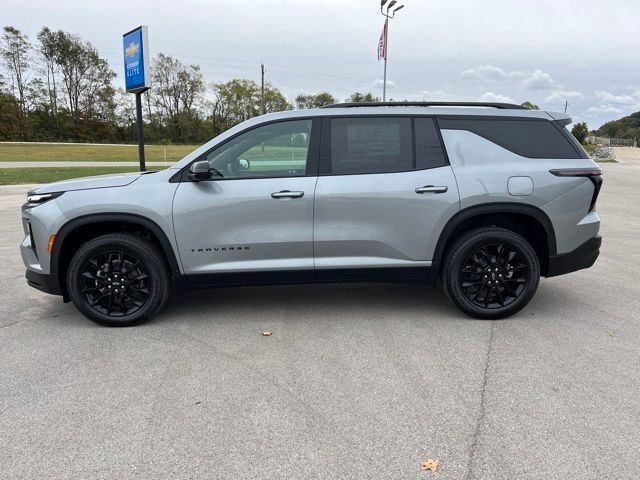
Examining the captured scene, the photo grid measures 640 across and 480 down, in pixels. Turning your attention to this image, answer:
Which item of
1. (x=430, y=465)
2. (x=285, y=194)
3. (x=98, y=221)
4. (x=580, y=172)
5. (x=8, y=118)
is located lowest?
(x=430, y=465)

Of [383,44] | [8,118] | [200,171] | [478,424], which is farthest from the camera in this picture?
[8,118]

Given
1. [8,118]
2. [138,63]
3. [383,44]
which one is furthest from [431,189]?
[8,118]

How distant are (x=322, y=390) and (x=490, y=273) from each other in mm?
1979

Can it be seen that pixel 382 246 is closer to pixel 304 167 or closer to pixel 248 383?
pixel 304 167

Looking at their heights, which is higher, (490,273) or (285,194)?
(285,194)

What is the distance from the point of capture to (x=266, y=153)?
4098mm

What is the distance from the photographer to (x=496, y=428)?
266 cm

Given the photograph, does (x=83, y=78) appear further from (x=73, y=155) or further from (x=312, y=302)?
(x=312, y=302)

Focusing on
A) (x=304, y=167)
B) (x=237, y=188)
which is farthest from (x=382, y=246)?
(x=237, y=188)

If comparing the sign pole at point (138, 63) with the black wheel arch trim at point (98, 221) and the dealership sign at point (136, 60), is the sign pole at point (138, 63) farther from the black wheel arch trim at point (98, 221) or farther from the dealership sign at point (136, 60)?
the black wheel arch trim at point (98, 221)

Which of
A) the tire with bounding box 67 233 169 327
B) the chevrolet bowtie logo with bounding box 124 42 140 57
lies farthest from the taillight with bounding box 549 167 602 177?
the chevrolet bowtie logo with bounding box 124 42 140 57

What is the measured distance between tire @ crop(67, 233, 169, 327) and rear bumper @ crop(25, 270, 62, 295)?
0.33 feet

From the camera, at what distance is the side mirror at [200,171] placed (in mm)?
3785

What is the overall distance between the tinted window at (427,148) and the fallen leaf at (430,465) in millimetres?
2432
